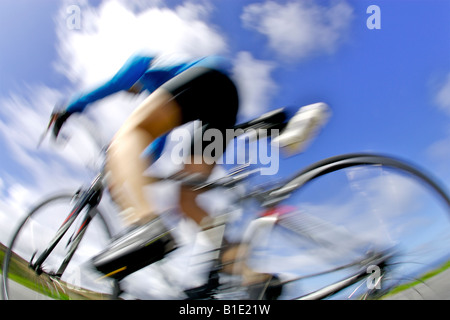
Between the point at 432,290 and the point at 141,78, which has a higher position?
the point at 141,78

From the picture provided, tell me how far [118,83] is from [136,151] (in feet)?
1.24

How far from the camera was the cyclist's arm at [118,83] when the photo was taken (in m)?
1.12

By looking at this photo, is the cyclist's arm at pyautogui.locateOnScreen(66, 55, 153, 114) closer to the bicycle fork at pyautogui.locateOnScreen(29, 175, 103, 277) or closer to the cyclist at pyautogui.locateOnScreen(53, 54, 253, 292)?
the cyclist at pyautogui.locateOnScreen(53, 54, 253, 292)

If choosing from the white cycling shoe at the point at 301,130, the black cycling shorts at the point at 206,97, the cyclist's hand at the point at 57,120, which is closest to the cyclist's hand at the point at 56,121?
the cyclist's hand at the point at 57,120

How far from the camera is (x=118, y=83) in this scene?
112 cm

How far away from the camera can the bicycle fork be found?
111 cm

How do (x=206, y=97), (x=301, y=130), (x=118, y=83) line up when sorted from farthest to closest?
(x=118, y=83)
(x=206, y=97)
(x=301, y=130)

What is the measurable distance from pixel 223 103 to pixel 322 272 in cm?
74

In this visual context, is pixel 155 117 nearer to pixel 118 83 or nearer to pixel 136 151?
pixel 136 151

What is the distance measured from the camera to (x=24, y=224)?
1316mm

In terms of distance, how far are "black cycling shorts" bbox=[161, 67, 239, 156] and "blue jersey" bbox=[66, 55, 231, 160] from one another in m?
0.07

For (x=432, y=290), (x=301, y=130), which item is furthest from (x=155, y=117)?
(x=432, y=290)
